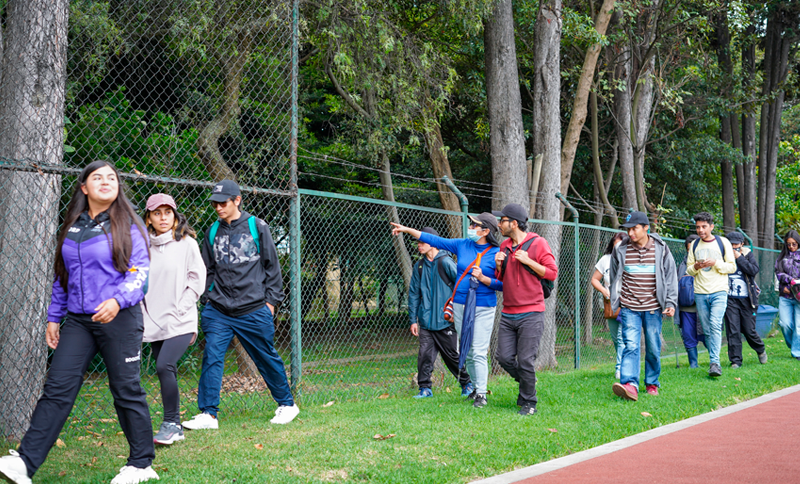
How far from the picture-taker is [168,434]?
498 centimetres

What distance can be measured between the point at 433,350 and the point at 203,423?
3.05 meters

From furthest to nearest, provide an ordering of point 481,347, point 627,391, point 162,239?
point 627,391 → point 481,347 → point 162,239

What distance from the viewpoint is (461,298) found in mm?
7387

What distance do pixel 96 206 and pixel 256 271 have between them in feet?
6.05

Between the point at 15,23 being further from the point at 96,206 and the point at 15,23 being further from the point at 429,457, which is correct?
the point at 429,457

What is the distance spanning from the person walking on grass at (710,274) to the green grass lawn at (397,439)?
1.35m

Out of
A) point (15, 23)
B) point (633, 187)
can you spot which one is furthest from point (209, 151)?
point (633, 187)

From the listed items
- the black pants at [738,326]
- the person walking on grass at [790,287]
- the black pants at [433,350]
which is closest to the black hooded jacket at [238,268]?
the black pants at [433,350]

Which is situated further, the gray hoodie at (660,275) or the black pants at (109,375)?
the gray hoodie at (660,275)

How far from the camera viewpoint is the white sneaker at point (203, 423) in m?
5.50

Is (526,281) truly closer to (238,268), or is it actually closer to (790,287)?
(238,268)

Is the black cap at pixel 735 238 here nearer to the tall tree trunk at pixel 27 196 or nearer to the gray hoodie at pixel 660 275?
the gray hoodie at pixel 660 275

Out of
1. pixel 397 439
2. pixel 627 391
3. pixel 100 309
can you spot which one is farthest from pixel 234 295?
pixel 627 391

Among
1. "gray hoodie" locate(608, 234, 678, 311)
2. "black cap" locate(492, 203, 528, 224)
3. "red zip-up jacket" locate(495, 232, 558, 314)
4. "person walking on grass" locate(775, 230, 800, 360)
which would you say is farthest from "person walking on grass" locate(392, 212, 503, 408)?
"person walking on grass" locate(775, 230, 800, 360)
